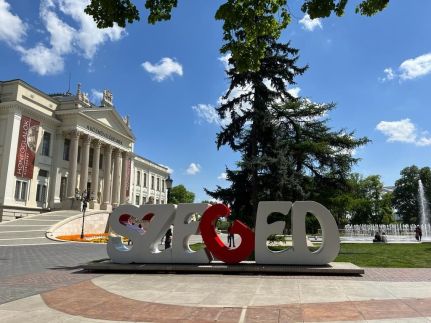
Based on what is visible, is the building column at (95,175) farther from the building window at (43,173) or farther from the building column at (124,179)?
the building column at (124,179)

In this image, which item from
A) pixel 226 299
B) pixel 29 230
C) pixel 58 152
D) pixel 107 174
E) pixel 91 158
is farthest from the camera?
pixel 107 174

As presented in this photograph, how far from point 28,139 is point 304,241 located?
3816 centimetres

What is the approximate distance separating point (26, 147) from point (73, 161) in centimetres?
675

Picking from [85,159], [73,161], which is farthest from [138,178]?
[73,161]

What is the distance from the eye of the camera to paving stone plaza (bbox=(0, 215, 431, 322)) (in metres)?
6.94

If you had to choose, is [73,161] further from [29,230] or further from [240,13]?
[240,13]

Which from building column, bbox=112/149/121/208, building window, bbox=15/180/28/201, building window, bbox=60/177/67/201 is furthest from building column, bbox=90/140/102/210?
building window, bbox=15/180/28/201

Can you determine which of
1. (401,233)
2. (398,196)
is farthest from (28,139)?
(398,196)

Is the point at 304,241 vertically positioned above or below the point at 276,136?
below

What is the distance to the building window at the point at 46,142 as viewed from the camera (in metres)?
46.5

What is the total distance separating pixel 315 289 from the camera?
31.6 feet

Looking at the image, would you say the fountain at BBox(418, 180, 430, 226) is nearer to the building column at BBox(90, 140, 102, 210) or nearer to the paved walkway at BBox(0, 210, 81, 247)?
the building column at BBox(90, 140, 102, 210)

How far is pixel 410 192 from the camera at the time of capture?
9038 cm

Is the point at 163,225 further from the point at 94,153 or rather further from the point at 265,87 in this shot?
the point at 94,153
